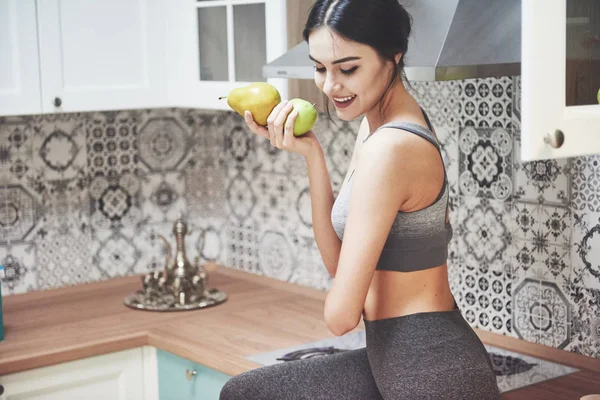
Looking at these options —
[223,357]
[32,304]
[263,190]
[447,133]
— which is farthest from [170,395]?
[447,133]

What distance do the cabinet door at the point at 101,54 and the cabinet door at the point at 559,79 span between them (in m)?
1.69

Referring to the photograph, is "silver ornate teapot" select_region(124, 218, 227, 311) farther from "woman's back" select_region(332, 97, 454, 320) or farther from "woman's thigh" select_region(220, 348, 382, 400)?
"woman's back" select_region(332, 97, 454, 320)

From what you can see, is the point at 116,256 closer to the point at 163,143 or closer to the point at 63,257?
the point at 63,257

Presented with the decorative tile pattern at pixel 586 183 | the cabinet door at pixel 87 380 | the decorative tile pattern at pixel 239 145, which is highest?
the decorative tile pattern at pixel 239 145

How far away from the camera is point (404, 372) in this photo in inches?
67.6

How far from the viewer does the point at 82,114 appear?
10.7 ft

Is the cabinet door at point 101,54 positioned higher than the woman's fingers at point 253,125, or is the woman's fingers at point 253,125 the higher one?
the cabinet door at point 101,54

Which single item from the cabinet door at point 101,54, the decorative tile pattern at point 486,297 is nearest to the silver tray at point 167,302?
the cabinet door at point 101,54

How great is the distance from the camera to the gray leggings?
5.57 feet

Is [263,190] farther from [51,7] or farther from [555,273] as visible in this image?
[555,273]

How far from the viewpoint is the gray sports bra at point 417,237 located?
1736mm

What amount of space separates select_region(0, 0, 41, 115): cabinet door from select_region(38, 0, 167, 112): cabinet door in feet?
0.10

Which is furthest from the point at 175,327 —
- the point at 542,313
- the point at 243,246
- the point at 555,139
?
the point at 555,139

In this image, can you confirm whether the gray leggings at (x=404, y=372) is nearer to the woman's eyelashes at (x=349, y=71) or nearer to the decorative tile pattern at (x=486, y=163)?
the woman's eyelashes at (x=349, y=71)
